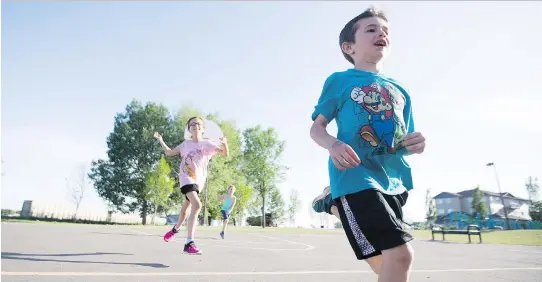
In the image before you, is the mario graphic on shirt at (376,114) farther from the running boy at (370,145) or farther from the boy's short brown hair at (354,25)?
the boy's short brown hair at (354,25)

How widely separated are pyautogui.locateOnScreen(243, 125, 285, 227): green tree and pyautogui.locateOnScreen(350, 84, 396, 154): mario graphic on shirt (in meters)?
44.6

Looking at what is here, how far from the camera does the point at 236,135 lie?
44.8 m

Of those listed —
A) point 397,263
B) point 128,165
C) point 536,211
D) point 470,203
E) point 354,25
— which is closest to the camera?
point 397,263

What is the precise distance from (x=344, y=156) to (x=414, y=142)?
0.57m

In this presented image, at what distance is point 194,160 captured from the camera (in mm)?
5551

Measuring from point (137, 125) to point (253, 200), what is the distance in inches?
785

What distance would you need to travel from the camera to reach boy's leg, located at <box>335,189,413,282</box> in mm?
1686

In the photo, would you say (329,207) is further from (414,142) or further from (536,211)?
(536,211)

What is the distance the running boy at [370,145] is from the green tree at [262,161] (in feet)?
146

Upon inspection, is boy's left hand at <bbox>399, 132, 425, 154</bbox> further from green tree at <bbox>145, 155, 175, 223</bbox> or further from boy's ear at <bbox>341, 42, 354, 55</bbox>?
green tree at <bbox>145, 155, 175, 223</bbox>

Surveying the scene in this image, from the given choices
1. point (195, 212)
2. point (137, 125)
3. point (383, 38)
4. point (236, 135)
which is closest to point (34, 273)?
point (195, 212)

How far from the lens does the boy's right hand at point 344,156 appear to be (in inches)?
65.5

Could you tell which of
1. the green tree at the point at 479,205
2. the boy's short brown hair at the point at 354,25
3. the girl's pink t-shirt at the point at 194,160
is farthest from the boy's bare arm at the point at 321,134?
the green tree at the point at 479,205

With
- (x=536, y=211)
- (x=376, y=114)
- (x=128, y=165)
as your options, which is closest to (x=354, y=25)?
(x=376, y=114)
